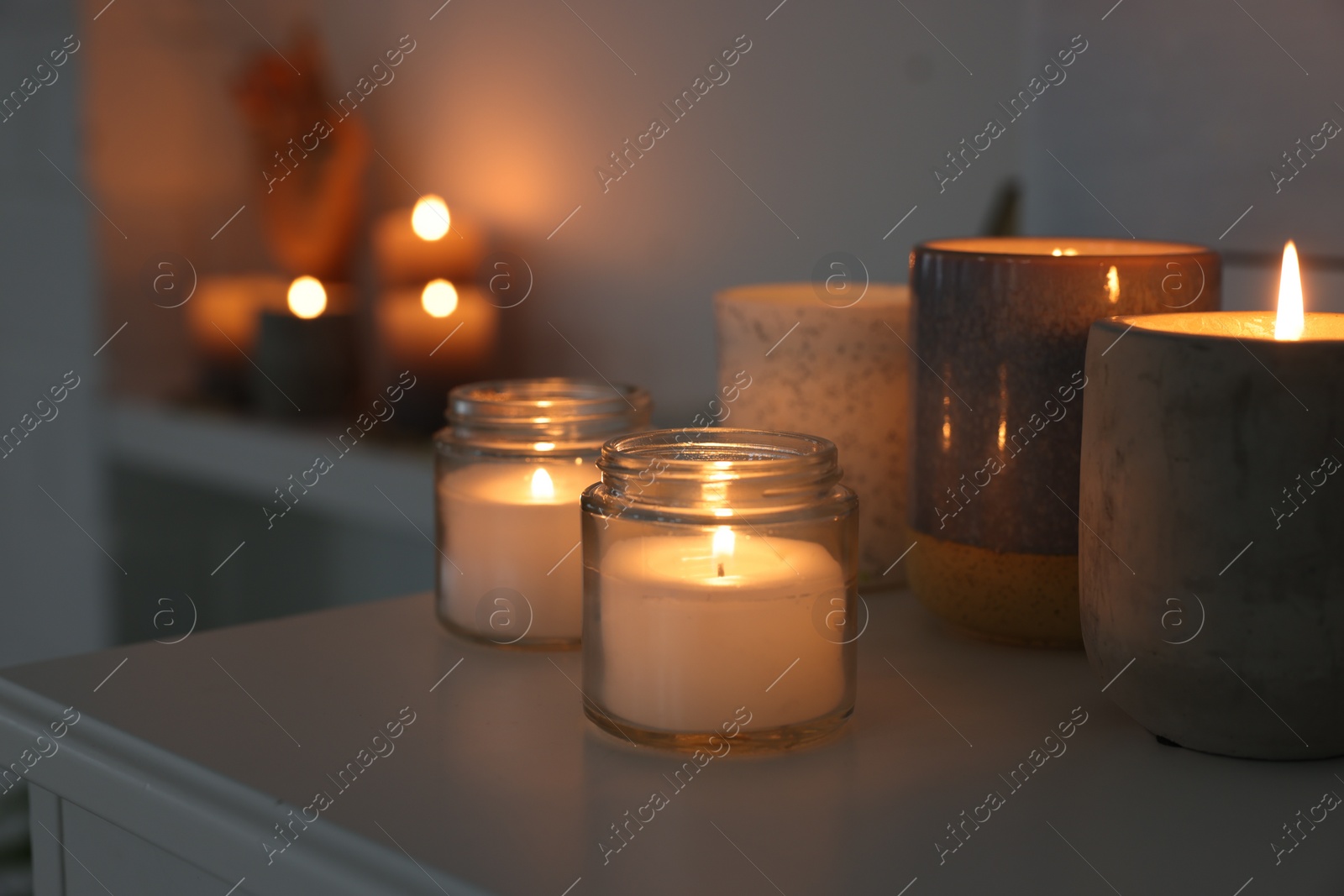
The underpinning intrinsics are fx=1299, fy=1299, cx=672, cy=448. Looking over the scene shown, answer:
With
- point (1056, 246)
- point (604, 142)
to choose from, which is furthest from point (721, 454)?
point (604, 142)

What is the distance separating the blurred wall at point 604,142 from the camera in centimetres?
115

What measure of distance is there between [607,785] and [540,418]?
9.0 inches

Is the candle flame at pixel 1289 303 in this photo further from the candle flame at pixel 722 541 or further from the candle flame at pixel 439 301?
the candle flame at pixel 439 301

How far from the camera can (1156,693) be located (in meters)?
0.48

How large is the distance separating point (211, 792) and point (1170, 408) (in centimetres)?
36

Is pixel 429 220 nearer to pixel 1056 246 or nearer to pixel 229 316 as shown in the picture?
pixel 229 316

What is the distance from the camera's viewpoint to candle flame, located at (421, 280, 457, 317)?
5.10ft

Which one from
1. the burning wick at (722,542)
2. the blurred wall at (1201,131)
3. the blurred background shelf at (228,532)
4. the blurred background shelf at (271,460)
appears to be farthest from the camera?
the blurred background shelf at (228,532)

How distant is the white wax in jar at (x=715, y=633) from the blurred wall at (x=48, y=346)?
1.59 meters

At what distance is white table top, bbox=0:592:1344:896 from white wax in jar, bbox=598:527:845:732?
0.02 m

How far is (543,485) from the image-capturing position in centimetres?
63

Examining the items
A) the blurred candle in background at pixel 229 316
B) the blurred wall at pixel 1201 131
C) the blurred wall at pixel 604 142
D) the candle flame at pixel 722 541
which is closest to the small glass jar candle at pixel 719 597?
the candle flame at pixel 722 541

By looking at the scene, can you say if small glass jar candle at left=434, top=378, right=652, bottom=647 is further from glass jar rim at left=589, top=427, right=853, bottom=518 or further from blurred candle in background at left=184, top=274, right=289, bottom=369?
blurred candle in background at left=184, top=274, right=289, bottom=369

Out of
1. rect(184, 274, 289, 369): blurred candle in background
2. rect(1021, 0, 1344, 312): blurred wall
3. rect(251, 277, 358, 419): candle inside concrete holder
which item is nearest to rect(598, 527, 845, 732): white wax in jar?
rect(1021, 0, 1344, 312): blurred wall
